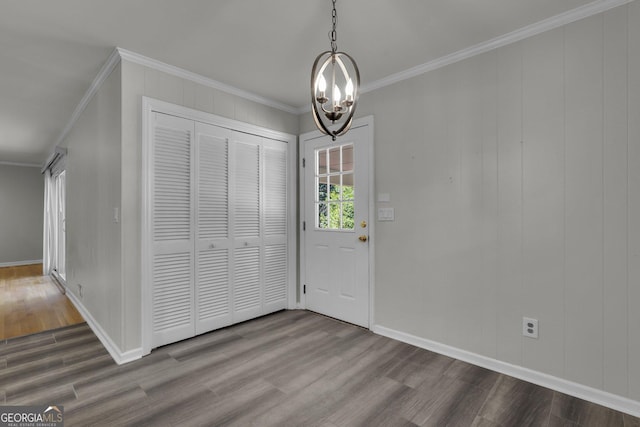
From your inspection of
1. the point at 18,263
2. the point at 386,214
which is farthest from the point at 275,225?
the point at 18,263

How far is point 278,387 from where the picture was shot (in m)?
2.11

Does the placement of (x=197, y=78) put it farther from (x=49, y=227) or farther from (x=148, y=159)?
(x=49, y=227)

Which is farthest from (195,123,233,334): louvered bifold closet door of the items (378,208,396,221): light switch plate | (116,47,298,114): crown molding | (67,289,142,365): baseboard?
(378,208,396,221): light switch plate

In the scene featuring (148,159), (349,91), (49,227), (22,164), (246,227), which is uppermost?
(22,164)

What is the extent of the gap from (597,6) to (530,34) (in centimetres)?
35

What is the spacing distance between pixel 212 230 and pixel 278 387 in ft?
5.10

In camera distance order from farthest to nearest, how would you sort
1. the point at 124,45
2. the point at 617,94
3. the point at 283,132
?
the point at 283,132 → the point at 124,45 → the point at 617,94

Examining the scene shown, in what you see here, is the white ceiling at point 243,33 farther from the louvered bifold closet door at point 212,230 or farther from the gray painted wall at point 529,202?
the louvered bifold closet door at point 212,230

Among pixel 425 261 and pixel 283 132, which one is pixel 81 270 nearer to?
pixel 283 132

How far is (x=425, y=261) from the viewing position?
106 inches

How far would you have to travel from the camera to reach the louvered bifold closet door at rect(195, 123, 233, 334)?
115 inches

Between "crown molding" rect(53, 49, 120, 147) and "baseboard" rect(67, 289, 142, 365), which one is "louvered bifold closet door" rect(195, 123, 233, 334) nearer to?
"baseboard" rect(67, 289, 142, 365)

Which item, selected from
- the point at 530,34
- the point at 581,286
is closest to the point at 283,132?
the point at 530,34

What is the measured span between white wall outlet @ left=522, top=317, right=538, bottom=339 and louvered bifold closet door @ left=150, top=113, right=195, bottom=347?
A: 2676 millimetres
